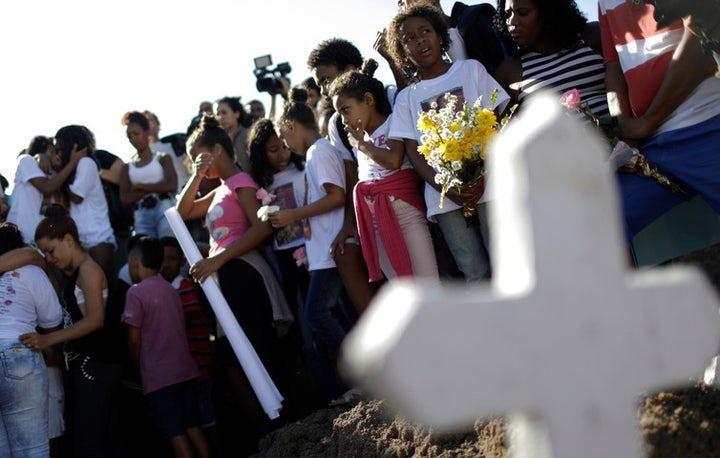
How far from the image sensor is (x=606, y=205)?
1435 mm

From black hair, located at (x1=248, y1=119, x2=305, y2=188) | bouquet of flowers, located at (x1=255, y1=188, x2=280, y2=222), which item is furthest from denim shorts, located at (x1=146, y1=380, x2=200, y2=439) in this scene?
black hair, located at (x1=248, y1=119, x2=305, y2=188)

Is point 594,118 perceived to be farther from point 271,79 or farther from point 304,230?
point 271,79

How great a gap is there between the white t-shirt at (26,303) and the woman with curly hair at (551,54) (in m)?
3.46

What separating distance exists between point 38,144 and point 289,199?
3.56 meters

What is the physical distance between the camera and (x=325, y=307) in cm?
531

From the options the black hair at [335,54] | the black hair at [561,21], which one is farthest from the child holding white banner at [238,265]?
the black hair at [561,21]

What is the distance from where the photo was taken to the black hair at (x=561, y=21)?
14.8 ft

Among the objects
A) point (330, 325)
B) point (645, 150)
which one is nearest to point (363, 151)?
point (330, 325)

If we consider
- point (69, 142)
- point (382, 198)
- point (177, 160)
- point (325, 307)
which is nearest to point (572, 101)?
point (382, 198)

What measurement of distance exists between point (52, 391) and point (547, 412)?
203 inches

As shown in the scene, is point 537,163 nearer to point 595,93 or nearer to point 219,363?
point 595,93

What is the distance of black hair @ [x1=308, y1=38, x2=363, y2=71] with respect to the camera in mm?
5816

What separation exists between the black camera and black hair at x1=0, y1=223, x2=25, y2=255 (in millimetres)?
3013

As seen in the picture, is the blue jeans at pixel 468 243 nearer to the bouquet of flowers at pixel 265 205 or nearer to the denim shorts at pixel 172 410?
the bouquet of flowers at pixel 265 205
